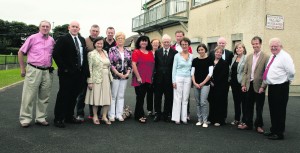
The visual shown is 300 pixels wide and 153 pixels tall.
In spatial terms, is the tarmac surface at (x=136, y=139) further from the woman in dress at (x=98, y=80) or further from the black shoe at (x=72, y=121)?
the woman in dress at (x=98, y=80)

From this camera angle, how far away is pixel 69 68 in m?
6.57

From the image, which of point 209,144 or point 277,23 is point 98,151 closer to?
point 209,144

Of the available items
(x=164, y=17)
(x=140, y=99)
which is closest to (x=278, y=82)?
(x=140, y=99)

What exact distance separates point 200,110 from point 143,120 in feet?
4.32

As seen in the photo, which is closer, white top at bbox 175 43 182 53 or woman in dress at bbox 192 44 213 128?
woman in dress at bbox 192 44 213 128

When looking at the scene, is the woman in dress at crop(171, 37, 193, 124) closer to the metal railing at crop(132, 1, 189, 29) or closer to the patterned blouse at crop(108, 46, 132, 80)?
the patterned blouse at crop(108, 46, 132, 80)

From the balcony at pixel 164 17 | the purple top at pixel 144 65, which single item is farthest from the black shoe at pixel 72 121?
the balcony at pixel 164 17

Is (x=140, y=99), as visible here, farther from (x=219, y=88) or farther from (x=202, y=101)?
(x=219, y=88)

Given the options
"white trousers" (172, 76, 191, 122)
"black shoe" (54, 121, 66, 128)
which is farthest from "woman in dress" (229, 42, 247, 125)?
"black shoe" (54, 121, 66, 128)

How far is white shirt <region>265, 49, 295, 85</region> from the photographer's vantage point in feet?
20.2

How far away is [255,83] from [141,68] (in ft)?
8.25

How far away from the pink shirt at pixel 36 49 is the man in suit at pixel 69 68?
19 centimetres

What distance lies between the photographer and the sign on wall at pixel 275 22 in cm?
1434

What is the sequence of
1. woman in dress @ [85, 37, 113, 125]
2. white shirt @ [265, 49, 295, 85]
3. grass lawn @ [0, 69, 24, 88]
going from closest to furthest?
1. white shirt @ [265, 49, 295, 85]
2. woman in dress @ [85, 37, 113, 125]
3. grass lawn @ [0, 69, 24, 88]
